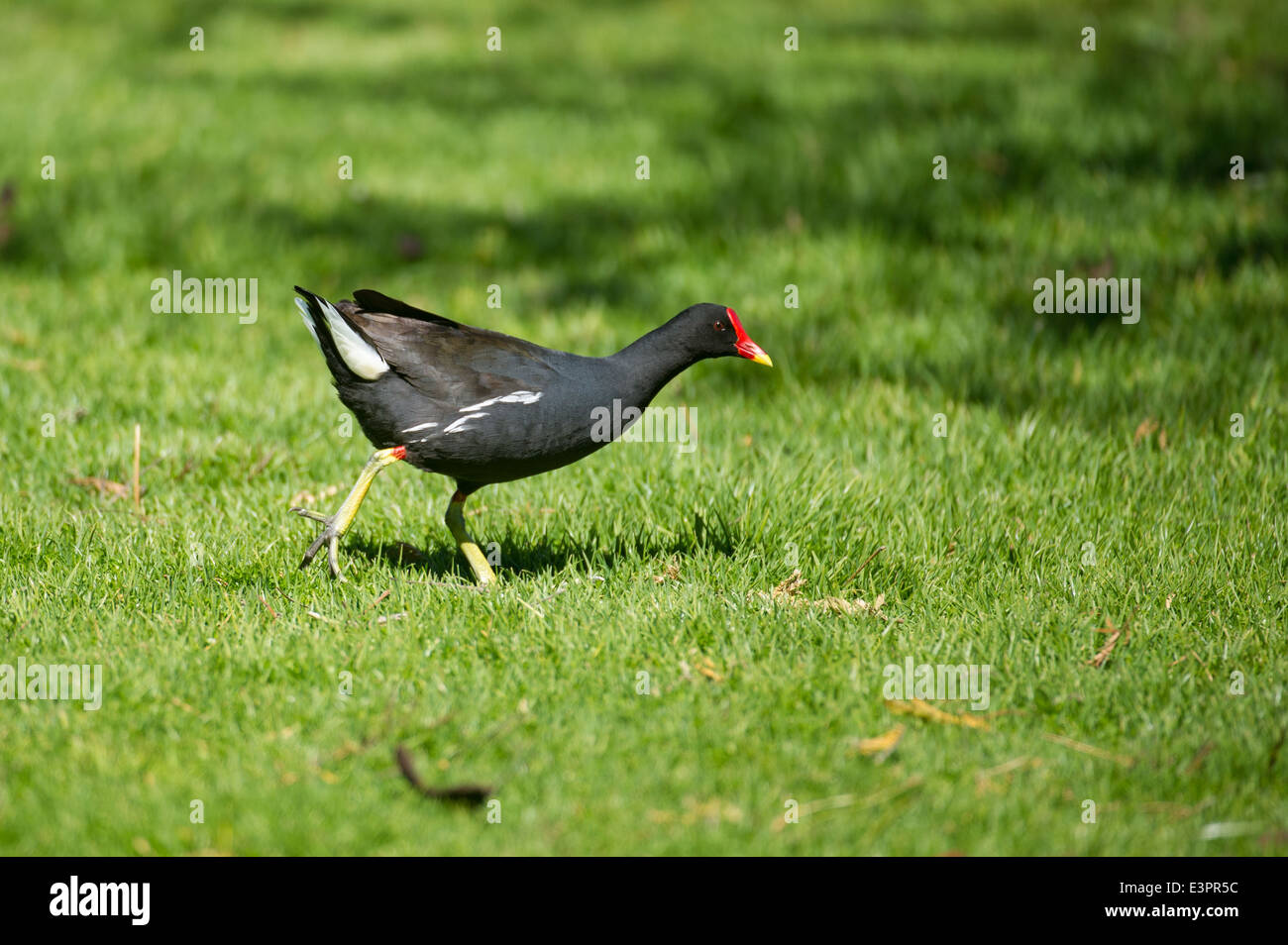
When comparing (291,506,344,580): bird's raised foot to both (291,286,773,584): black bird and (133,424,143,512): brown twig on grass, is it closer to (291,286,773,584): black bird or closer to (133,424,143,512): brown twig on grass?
(291,286,773,584): black bird

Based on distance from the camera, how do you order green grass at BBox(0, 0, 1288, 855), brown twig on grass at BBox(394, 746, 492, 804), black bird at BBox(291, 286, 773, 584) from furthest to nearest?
black bird at BBox(291, 286, 773, 584), green grass at BBox(0, 0, 1288, 855), brown twig on grass at BBox(394, 746, 492, 804)

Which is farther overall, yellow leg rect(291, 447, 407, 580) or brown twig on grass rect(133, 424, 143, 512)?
brown twig on grass rect(133, 424, 143, 512)

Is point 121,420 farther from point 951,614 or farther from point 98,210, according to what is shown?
point 951,614

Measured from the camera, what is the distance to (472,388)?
162 inches

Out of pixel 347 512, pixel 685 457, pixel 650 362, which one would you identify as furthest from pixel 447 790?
pixel 685 457

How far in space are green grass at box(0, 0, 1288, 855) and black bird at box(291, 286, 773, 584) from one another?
0.46m

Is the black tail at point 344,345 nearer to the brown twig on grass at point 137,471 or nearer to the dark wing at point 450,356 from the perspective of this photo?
the dark wing at point 450,356

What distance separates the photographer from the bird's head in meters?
4.36

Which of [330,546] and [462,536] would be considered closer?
[330,546]

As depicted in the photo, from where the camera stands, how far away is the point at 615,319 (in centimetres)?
696

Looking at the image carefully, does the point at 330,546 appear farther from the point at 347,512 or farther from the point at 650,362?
the point at 650,362

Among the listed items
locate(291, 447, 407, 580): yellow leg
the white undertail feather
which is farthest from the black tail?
locate(291, 447, 407, 580): yellow leg

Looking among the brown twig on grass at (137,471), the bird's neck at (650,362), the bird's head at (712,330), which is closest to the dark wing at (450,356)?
the bird's neck at (650,362)

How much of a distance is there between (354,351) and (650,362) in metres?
1.02
